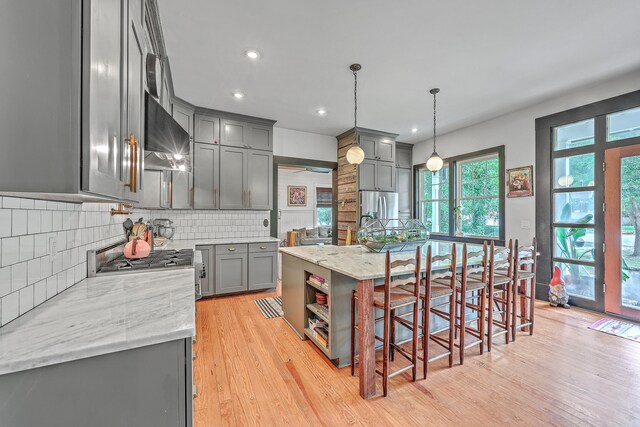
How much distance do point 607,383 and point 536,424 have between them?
87 centimetres

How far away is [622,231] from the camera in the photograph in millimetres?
3035

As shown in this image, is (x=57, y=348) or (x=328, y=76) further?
(x=328, y=76)

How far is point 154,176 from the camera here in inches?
110

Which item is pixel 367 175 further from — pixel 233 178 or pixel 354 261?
pixel 354 261

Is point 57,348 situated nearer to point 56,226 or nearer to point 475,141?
point 56,226

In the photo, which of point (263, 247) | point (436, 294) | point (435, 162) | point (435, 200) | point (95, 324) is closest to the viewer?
point (95, 324)

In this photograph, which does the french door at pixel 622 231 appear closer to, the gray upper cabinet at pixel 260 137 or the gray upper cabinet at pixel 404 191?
the gray upper cabinet at pixel 404 191

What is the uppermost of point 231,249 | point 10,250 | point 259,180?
point 259,180

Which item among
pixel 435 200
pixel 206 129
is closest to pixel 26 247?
pixel 206 129

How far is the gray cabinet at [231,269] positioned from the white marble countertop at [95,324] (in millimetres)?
2425

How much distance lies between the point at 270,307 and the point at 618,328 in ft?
12.5

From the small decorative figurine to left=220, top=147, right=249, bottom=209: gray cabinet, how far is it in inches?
172

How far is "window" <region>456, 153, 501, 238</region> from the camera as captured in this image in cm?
440

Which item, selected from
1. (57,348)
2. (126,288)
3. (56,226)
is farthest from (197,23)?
(57,348)
